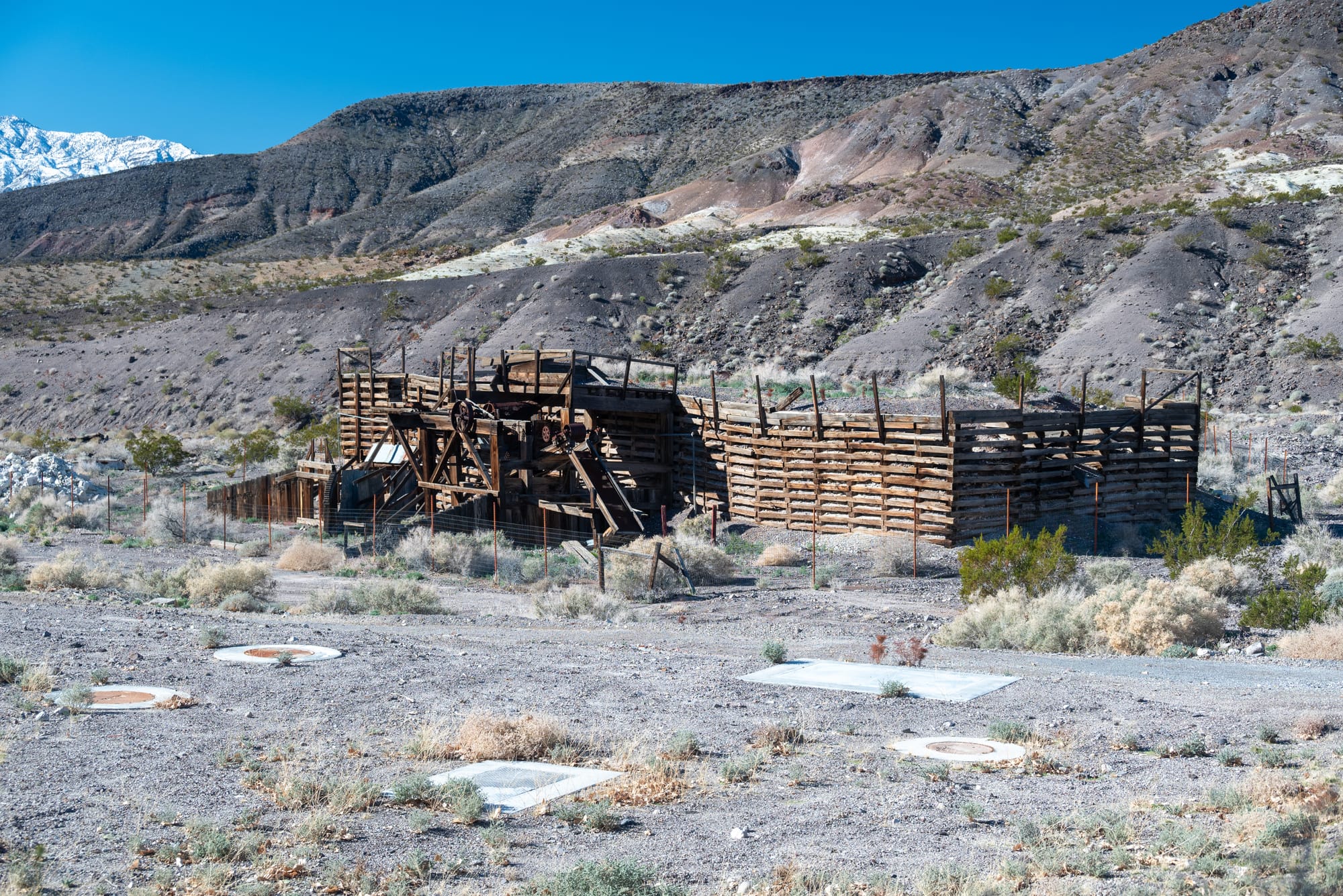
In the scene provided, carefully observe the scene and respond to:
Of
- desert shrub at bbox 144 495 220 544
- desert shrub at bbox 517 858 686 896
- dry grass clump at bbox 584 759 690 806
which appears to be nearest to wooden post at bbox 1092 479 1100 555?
dry grass clump at bbox 584 759 690 806

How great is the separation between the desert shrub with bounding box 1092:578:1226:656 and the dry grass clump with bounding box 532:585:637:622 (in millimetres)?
6481

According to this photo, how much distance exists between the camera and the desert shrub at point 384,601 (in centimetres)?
1817

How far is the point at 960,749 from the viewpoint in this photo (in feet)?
30.9

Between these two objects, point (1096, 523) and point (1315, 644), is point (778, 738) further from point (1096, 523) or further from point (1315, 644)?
point (1096, 523)

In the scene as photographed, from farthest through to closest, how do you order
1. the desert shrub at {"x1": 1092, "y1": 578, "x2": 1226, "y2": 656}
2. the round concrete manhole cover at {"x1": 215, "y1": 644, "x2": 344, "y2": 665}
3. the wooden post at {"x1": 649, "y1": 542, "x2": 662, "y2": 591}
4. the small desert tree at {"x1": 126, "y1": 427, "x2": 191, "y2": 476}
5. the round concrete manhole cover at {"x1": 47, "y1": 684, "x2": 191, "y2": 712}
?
the small desert tree at {"x1": 126, "y1": 427, "x2": 191, "y2": 476} → the wooden post at {"x1": 649, "y1": 542, "x2": 662, "y2": 591} → the desert shrub at {"x1": 1092, "y1": 578, "x2": 1226, "y2": 656} → the round concrete manhole cover at {"x1": 215, "y1": 644, "x2": 344, "y2": 665} → the round concrete manhole cover at {"x1": 47, "y1": 684, "x2": 191, "y2": 712}

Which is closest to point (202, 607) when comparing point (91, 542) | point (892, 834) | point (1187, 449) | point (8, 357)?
point (91, 542)

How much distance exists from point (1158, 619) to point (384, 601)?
34.7ft

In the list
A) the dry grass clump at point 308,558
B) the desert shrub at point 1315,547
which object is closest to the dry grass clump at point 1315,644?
the desert shrub at point 1315,547

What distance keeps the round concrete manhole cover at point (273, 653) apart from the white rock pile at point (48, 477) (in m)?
21.2

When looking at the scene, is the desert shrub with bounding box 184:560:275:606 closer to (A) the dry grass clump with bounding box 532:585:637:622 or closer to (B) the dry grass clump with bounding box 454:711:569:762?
(A) the dry grass clump with bounding box 532:585:637:622

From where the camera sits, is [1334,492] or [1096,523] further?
[1334,492]

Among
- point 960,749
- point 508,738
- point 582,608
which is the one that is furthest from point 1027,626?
point 508,738

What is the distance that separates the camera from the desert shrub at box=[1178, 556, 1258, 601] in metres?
17.4

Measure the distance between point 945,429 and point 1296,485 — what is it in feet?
25.7
